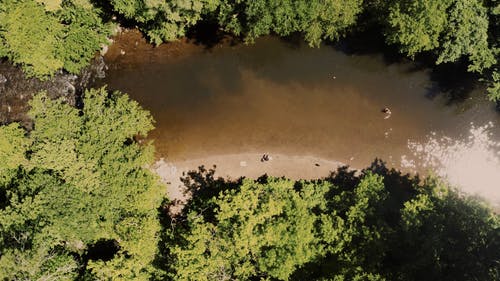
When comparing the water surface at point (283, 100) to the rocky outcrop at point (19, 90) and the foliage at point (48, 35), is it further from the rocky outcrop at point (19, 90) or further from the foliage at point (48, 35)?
the rocky outcrop at point (19, 90)

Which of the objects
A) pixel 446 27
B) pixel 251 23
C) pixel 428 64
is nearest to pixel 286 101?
pixel 251 23

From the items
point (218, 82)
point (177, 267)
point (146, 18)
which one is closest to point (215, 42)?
point (218, 82)

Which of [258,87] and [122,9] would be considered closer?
[122,9]

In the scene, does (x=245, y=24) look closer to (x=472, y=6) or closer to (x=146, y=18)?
(x=146, y=18)

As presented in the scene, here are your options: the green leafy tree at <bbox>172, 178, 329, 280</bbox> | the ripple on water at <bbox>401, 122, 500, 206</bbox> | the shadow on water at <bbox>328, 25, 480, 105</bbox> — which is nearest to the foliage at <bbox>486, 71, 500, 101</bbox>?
the shadow on water at <bbox>328, 25, 480, 105</bbox>

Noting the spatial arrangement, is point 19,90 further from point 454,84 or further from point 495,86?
point 495,86

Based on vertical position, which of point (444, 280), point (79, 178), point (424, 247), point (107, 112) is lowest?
point (444, 280)

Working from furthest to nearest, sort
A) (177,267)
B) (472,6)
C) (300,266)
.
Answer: (472,6), (300,266), (177,267)

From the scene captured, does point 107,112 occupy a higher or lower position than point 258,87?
lower

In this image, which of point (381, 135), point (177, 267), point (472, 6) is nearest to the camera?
point (177, 267)
